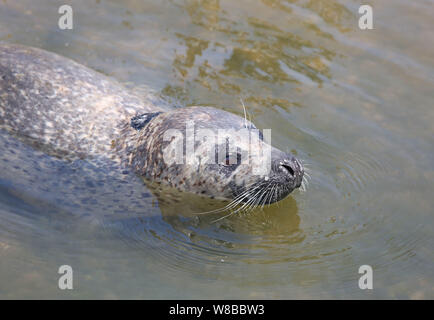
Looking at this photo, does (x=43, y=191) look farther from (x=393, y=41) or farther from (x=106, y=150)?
(x=393, y=41)

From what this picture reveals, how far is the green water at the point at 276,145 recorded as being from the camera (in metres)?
5.43

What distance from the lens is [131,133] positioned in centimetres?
668

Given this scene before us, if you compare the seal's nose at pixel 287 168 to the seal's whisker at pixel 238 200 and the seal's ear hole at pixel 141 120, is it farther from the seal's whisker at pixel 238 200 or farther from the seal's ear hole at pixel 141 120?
the seal's ear hole at pixel 141 120

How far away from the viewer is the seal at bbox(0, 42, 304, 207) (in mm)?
6016

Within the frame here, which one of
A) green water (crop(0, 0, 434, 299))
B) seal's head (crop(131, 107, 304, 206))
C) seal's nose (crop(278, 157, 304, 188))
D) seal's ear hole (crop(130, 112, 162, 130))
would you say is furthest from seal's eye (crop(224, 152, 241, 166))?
seal's ear hole (crop(130, 112, 162, 130))

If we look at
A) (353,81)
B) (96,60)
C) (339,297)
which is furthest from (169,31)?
(339,297)

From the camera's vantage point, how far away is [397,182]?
6.71 meters

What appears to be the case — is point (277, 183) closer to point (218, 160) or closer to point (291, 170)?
point (291, 170)

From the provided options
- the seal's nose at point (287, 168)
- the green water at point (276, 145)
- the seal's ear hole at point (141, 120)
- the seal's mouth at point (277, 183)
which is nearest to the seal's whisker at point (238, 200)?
the seal's mouth at point (277, 183)

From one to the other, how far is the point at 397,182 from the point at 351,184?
0.54 metres

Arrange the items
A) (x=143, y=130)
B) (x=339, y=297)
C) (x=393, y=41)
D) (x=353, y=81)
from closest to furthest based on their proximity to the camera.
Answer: (x=339, y=297), (x=143, y=130), (x=353, y=81), (x=393, y=41)

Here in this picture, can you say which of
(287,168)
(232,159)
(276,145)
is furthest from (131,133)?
(287,168)

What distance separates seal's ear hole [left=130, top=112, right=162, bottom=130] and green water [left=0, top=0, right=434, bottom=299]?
2.19ft

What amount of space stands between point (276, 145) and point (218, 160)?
133 centimetres
